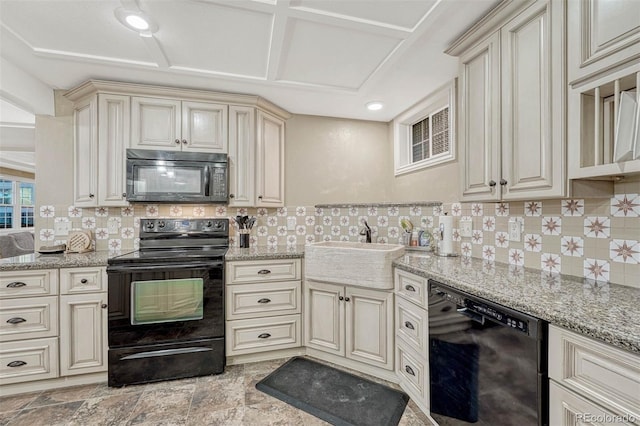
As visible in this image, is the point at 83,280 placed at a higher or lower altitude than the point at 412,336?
higher

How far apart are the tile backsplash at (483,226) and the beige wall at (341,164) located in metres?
0.27

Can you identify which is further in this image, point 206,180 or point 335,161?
point 335,161

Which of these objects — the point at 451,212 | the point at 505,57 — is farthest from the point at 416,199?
the point at 505,57

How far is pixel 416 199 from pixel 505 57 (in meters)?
1.39

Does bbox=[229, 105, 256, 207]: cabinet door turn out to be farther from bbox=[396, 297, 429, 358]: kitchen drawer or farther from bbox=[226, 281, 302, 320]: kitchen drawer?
bbox=[396, 297, 429, 358]: kitchen drawer

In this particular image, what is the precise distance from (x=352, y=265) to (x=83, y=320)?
6.27 feet

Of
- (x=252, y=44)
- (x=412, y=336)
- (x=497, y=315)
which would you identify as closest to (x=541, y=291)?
(x=497, y=315)

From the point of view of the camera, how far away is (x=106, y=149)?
2.24 metres

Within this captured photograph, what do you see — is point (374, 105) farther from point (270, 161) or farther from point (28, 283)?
point (28, 283)

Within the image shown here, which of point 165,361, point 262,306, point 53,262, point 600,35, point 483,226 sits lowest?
point 165,361

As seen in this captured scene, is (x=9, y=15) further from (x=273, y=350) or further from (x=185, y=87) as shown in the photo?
(x=273, y=350)

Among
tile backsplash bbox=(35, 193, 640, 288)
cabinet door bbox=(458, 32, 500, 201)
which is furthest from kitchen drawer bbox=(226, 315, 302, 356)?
cabinet door bbox=(458, 32, 500, 201)

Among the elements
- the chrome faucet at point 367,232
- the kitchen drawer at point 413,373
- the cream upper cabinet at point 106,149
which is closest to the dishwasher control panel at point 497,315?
the kitchen drawer at point 413,373

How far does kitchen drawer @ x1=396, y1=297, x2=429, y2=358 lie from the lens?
5.12 ft
